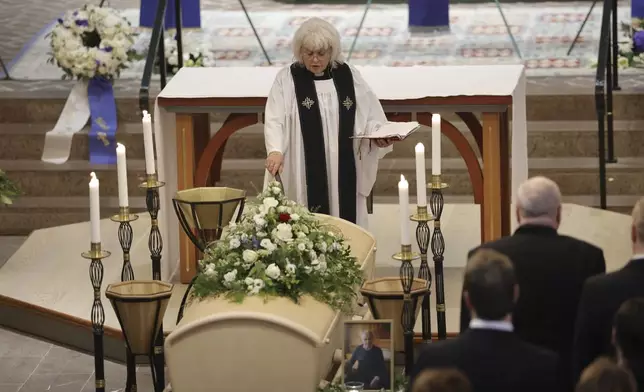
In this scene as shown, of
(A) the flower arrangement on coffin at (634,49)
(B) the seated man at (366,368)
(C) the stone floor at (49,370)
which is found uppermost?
(A) the flower arrangement on coffin at (634,49)

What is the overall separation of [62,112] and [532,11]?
512 cm

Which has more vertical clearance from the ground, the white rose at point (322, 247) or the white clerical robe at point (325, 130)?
the white clerical robe at point (325, 130)

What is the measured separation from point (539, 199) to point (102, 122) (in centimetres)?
609

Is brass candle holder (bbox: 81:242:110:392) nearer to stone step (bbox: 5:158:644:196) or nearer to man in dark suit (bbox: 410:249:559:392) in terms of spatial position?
man in dark suit (bbox: 410:249:559:392)

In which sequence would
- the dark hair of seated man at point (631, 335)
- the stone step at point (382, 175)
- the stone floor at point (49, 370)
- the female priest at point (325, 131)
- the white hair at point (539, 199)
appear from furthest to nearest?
the stone step at point (382, 175) < the female priest at point (325, 131) < the stone floor at point (49, 370) < the white hair at point (539, 199) < the dark hair of seated man at point (631, 335)

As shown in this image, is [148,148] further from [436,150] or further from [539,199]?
[539,199]

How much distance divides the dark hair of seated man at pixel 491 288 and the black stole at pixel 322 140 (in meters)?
3.35

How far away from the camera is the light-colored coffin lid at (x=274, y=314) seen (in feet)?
18.6

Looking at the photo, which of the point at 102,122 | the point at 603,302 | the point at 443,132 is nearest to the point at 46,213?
the point at 102,122

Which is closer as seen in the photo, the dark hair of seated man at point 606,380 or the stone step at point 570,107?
the dark hair of seated man at point 606,380

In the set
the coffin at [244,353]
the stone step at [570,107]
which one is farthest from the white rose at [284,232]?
the stone step at [570,107]

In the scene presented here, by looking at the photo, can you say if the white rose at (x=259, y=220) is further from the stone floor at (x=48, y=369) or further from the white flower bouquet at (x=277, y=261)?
the stone floor at (x=48, y=369)

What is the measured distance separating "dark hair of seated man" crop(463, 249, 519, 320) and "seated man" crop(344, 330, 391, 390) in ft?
4.78

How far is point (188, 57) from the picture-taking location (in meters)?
11.3
